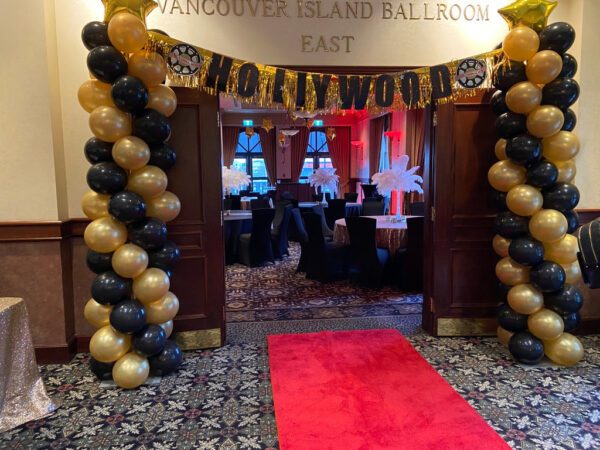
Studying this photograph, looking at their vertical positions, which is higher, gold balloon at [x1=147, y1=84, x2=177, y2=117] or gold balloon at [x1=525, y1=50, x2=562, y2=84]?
gold balloon at [x1=525, y1=50, x2=562, y2=84]

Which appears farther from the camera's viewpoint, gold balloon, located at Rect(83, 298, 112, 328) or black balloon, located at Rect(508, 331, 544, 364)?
black balloon, located at Rect(508, 331, 544, 364)

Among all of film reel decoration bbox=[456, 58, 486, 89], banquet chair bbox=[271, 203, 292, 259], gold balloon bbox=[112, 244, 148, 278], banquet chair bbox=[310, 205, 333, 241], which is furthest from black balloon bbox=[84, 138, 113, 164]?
banquet chair bbox=[271, 203, 292, 259]

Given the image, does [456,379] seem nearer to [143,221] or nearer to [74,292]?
[143,221]

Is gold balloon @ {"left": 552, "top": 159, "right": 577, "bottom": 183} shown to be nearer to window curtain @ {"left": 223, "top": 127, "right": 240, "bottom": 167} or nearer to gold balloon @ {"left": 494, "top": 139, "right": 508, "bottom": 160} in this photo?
gold balloon @ {"left": 494, "top": 139, "right": 508, "bottom": 160}

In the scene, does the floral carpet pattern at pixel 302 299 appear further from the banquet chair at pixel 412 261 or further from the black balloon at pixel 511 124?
the black balloon at pixel 511 124

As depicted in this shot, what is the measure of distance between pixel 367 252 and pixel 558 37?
3210 mm

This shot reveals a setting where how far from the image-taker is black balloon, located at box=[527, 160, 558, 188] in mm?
3145

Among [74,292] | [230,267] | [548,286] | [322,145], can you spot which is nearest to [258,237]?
[230,267]

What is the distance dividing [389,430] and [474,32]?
3375 mm

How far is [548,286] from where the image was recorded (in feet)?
10.4

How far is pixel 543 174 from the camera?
315cm

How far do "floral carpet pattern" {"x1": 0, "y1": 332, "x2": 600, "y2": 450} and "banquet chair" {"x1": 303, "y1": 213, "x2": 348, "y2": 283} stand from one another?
2533 millimetres

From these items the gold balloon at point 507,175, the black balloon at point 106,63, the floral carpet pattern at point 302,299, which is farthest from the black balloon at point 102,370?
the gold balloon at point 507,175

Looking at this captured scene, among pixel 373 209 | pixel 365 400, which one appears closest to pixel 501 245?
pixel 365 400
